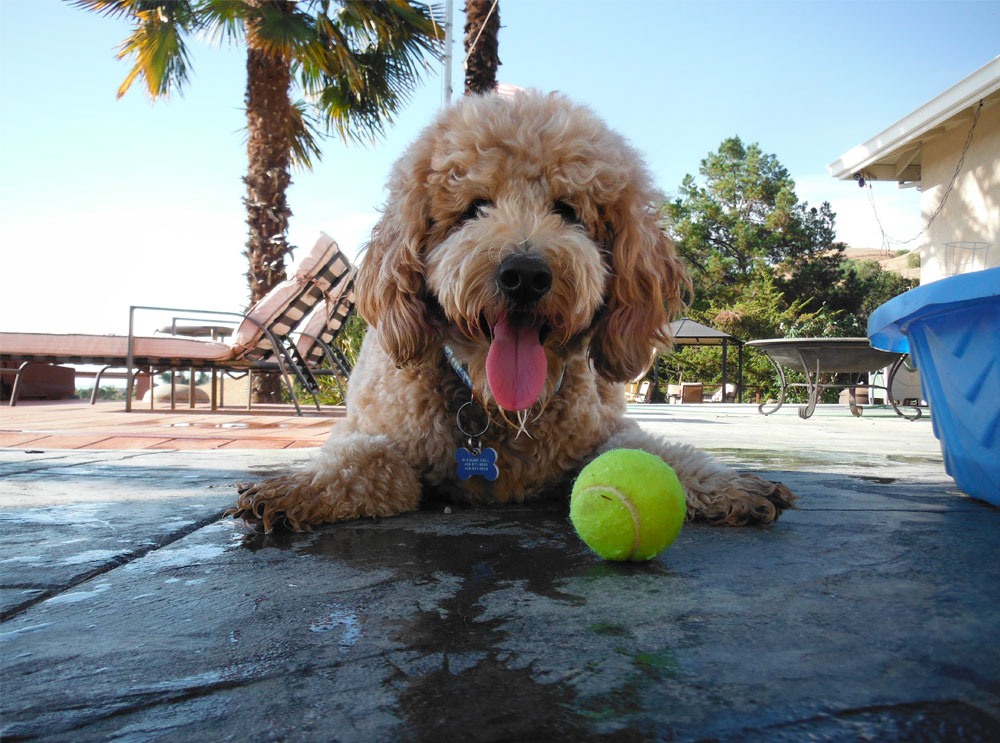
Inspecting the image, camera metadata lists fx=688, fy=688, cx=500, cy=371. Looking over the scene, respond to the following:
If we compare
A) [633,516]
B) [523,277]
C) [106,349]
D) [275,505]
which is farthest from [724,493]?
[106,349]

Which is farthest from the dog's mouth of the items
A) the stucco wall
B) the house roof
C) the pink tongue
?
the stucco wall

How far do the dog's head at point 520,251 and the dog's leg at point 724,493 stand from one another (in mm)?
396

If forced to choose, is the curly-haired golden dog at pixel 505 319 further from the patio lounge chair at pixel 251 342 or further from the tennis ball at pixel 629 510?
the patio lounge chair at pixel 251 342

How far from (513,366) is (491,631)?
1.10 meters

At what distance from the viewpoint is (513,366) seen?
221cm

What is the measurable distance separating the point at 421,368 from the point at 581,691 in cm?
169

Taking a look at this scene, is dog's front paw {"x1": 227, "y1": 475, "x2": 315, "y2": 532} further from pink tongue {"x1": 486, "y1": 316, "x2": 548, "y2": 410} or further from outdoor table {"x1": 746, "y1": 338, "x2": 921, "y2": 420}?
outdoor table {"x1": 746, "y1": 338, "x2": 921, "y2": 420}

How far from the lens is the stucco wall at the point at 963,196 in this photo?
1081 centimetres

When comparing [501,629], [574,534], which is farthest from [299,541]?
[501,629]

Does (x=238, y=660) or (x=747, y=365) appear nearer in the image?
(x=238, y=660)

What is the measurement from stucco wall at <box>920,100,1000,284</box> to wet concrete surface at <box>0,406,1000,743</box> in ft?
36.3

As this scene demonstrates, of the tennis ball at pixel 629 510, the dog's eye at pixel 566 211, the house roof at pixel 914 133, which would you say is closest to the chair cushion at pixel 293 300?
the dog's eye at pixel 566 211

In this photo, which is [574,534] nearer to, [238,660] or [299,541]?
[299,541]

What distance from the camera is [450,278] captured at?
2172 mm
